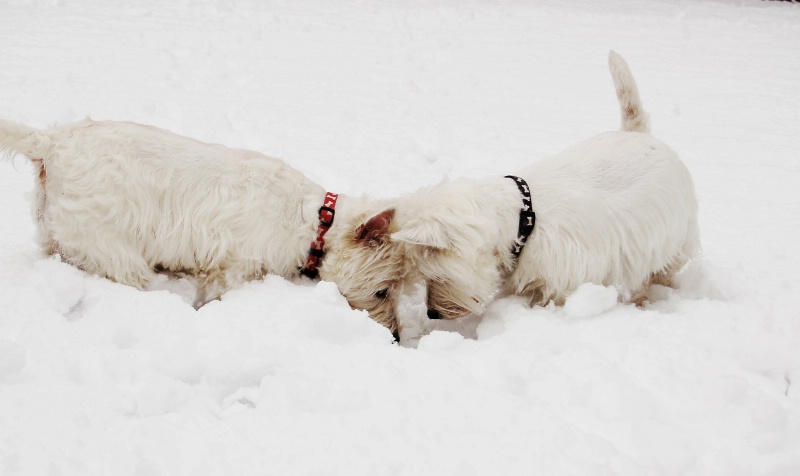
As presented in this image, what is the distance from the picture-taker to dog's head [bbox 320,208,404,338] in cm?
258

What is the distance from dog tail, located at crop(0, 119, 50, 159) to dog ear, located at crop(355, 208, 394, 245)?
1.37 m

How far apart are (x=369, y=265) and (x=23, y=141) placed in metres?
1.54

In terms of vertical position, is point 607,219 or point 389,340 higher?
point 607,219

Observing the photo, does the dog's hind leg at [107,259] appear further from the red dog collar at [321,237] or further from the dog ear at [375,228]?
the dog ear at [375,228]

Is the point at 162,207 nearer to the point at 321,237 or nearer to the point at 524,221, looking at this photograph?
the point at 321,237

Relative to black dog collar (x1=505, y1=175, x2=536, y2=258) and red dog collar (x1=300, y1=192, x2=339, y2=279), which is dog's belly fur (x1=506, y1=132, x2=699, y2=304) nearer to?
black dog collar (x1=505, y1=175, x2=536, y2=258)

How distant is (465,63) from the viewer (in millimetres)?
6324

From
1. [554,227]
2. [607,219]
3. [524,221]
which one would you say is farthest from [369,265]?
[607,219]

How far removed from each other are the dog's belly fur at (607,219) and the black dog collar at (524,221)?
33mm

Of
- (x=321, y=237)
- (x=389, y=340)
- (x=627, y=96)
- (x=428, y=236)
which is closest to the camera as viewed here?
(x=389, y=340)

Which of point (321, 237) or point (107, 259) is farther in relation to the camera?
point (321, 237)

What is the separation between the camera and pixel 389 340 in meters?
2.21

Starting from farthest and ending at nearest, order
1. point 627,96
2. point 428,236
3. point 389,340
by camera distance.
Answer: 1. point 627,96
2. point 428,236
3. point 389,340

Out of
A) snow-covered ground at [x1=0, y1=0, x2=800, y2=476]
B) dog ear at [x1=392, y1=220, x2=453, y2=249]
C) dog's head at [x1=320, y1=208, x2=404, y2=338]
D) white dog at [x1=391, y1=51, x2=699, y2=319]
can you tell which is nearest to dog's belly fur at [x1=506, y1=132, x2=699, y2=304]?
white dog at [x1=391, y1=51, x2=699, y2=319]
